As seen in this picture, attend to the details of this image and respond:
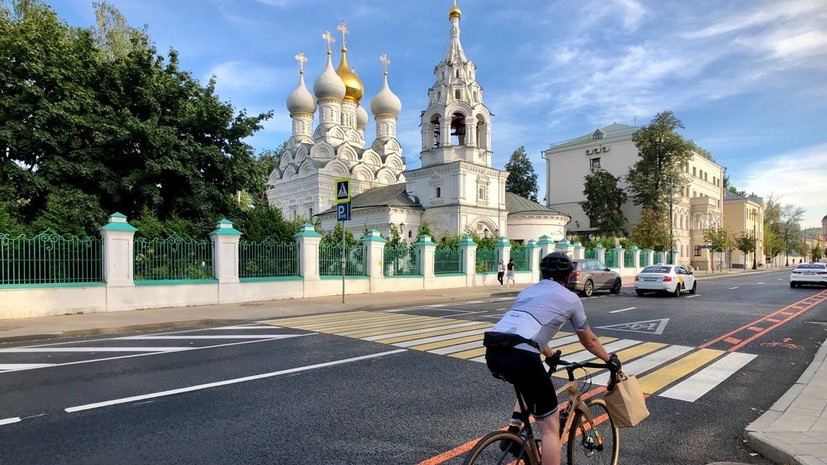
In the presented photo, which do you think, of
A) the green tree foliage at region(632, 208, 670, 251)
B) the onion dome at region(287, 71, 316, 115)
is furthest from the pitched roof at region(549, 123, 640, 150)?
the onion dome at region(287, 71, 316, 115)

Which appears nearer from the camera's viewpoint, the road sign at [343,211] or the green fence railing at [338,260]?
the road sign at [343,211]

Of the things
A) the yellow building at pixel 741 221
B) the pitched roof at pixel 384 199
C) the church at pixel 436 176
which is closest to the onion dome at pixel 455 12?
the church at pixel 436 176

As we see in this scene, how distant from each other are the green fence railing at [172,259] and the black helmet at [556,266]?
48.7 ft

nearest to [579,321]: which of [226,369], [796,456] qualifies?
[796,456]

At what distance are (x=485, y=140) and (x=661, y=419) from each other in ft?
149

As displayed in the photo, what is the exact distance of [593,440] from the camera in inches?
140

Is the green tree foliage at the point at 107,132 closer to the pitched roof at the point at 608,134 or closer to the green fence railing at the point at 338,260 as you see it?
the green fence railing at the point at 338,260

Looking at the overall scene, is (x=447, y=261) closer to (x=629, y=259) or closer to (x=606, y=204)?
(x=629, y=259)

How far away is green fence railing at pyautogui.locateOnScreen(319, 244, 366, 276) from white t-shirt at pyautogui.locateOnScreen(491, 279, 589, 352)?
17.0 meters

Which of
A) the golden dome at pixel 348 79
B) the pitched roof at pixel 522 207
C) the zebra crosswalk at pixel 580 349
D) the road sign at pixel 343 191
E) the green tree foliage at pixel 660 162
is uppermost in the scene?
the golden dome at pixel 348 79

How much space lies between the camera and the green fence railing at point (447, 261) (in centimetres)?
2488

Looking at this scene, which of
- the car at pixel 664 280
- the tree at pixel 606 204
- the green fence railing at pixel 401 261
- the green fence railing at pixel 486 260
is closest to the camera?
the car at pixel 664 280

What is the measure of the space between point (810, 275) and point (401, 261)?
21871 millimetres

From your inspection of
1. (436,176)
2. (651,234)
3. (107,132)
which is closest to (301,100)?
(436,176)
